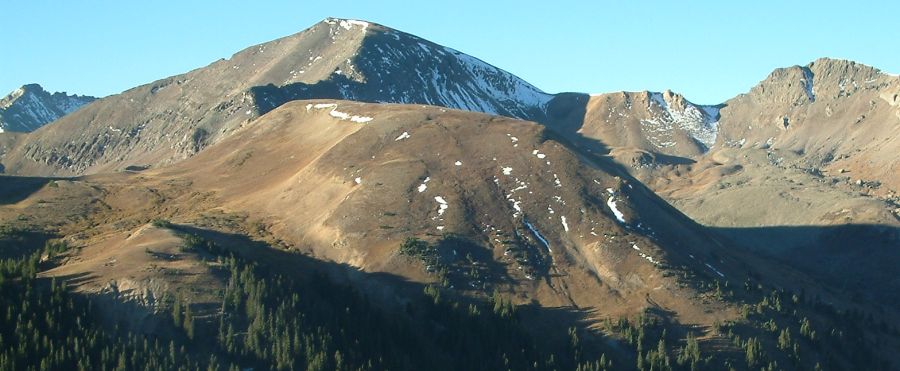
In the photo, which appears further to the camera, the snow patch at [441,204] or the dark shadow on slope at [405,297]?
the snow patch at [441,204]

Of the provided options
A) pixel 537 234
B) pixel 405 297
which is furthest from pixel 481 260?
pixel 405 297

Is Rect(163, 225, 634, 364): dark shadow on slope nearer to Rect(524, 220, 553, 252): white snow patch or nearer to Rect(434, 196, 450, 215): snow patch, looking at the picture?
Rect(524, 220, 553, 252): white snow patch

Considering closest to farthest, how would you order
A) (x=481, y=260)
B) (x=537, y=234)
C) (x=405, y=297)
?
1. (x=405, y=297)
2. (x=481, y=260)
3. (x=537, y=234)

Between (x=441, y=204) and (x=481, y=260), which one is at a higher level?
(x=441, y=204)

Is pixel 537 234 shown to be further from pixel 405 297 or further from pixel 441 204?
pixel 405 297

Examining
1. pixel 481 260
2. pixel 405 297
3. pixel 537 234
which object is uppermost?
pixel 537 234

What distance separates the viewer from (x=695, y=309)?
17488 centimetres

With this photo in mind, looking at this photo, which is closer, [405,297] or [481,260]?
[405,297]

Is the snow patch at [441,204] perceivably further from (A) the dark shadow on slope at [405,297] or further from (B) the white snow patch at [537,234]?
(A) the dark shadow on slope at [405,297]

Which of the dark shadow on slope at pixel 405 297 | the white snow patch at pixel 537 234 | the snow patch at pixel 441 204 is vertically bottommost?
the dark shadow on slope at pixel 405 297

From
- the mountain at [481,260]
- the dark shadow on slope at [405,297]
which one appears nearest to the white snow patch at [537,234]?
the mountain at [481,260]

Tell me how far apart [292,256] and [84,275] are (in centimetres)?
3773

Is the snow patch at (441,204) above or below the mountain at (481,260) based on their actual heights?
above

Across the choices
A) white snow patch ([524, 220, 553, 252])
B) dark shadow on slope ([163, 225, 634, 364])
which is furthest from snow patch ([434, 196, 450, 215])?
dark shadow on slope ([163, 225, 634, 364])
